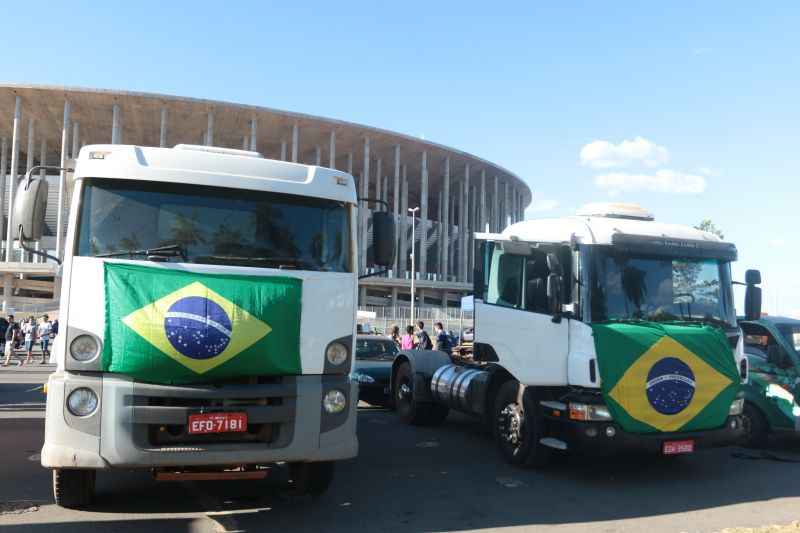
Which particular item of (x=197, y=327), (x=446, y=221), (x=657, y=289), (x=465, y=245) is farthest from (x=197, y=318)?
(x=465, y=245)

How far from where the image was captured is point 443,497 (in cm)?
633

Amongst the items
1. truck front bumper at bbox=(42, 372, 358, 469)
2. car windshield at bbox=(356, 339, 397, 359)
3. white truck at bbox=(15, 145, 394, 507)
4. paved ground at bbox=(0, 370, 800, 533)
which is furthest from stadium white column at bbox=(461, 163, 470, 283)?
truck front bumper at bbox=(42, 372, 358, 469)

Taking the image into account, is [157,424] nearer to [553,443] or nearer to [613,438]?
[553,443]

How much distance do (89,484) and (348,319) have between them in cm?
261

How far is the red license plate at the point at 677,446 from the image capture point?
6.65m

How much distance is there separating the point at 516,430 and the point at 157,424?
431cm

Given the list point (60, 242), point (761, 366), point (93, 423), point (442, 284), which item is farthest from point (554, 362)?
point (442, 284)

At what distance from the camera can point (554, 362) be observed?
7.12 m

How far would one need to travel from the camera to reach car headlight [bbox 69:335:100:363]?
4.74 metres

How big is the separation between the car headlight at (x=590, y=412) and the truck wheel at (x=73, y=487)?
464 cm

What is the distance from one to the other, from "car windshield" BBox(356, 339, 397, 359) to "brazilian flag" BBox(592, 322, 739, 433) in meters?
7.23

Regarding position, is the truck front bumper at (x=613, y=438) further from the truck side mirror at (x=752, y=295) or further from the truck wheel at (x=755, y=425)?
the truck wheel at (x=755, y=425)

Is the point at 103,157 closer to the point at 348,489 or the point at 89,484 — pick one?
the point at 89,484

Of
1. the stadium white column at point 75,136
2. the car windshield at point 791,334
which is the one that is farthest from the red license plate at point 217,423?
the stadium white column at point 75,136
